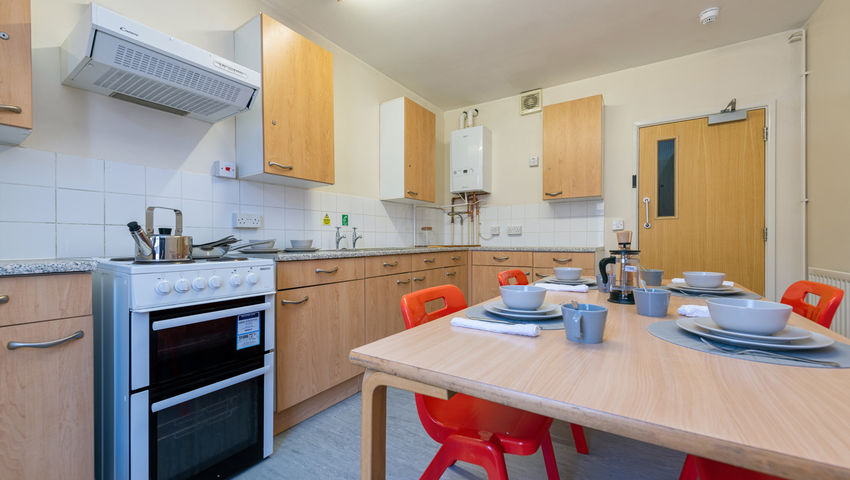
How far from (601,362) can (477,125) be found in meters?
4.07

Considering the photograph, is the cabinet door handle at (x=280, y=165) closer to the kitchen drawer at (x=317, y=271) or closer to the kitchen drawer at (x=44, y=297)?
the kitchen drawer at (x=317, y=271)

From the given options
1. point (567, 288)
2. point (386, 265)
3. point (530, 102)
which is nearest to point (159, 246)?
point (386, 265)

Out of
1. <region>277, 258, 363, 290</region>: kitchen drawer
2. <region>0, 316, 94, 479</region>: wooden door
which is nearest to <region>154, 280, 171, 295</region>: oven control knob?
<region>0, 316, 94, 479</region>: wooden door

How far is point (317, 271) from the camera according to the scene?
204cm

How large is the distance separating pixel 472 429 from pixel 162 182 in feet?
6.62

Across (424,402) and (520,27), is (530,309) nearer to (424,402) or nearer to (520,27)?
(424,402)

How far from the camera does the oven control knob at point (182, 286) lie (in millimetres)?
1334

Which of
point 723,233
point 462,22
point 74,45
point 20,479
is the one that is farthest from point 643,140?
point 20,479

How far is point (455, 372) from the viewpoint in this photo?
22.2 inches

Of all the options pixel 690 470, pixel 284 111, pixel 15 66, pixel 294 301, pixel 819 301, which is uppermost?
pixel 284 111

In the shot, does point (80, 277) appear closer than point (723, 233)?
Yes

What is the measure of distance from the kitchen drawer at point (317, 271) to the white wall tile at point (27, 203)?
98cm

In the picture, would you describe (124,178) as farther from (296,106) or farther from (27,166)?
(296,106)

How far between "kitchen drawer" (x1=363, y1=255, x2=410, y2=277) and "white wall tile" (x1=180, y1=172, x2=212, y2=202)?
103 cm
